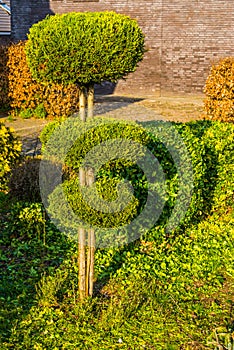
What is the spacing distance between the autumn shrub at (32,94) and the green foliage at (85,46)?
28.1ft

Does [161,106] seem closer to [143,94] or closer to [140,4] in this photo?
[143,94]

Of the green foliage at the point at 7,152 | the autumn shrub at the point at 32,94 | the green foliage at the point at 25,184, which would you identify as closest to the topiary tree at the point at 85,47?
the green foliage at the point at 7,152

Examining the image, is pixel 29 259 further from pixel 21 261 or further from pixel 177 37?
pixel 177 37

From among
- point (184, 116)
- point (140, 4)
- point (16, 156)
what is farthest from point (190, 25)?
point (16, 156)

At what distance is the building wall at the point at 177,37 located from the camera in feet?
57.5

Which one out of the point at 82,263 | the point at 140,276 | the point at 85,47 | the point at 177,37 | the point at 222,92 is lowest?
the point at 140,276

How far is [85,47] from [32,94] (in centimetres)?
965

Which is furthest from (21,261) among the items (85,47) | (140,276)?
(85,47)

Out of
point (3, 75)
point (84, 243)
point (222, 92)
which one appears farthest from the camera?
point (3, 75)

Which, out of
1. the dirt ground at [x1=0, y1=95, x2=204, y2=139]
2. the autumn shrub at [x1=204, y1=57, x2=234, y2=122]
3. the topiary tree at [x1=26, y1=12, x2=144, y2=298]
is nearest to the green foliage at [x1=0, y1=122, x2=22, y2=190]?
the topiary tree at [x1=26, y1=12, x2=144, y2=298]

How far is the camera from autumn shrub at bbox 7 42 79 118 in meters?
12.8

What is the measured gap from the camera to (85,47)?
3998mm

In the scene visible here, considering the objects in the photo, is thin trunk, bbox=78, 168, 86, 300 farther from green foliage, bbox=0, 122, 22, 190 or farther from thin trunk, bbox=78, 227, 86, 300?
green foliage, bbox=0, 122, 22, 190

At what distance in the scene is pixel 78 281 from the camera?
504cm
